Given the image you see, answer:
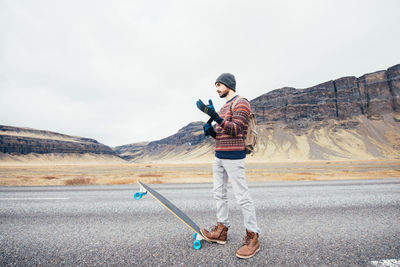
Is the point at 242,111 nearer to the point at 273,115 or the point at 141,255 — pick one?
the point at 141,255

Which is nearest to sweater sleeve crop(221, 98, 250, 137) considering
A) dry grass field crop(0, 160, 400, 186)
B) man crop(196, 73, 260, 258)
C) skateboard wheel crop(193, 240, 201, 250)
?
man crop(196, 73, 260, 258)

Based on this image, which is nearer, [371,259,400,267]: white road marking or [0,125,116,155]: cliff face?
[371,259,400,267]: white road marking

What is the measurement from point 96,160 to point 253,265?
172 meters

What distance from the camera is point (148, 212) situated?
456cm

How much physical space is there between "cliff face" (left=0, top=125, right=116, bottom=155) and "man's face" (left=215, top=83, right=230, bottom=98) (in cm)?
16925

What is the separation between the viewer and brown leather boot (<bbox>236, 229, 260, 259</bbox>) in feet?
7.89

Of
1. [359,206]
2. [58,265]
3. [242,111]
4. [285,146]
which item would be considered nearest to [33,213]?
[58,265]

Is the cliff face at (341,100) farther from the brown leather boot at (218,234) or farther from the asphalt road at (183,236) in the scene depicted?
the brown leather boot at (218,234)

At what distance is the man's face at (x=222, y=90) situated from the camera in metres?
3.04

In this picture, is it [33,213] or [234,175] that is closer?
[234,175]

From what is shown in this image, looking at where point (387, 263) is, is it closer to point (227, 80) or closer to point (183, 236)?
point (183, 236)

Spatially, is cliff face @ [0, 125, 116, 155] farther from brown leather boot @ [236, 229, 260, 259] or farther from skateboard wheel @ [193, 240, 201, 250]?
brown leather boot @ [236, 229, 260, 259]

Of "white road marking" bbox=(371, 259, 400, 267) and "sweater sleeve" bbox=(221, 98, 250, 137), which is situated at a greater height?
"sweater sleeve" bbox=(221, 98, 250, 137)

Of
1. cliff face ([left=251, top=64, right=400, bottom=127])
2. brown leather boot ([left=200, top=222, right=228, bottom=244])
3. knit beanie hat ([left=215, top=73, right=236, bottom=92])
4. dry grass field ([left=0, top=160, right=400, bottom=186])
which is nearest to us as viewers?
brown leather boot ([left=200, top=222, right=228, bottom=244])
